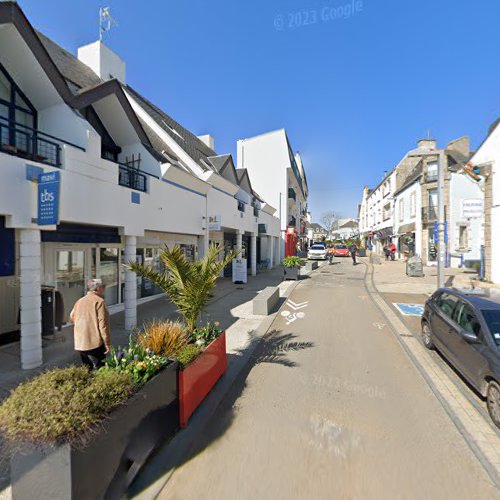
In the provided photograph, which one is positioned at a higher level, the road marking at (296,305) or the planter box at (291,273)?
the planter box at (291,273)

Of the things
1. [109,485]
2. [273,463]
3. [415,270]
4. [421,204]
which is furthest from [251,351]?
[421,204]

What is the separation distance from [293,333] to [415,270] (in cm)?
1363

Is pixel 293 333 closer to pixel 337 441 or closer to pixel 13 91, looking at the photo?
pixel 337 441

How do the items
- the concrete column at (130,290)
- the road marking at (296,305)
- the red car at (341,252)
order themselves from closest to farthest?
the concrete column at (130,290) → the road marking at (296,305) → the red car at (341,252)

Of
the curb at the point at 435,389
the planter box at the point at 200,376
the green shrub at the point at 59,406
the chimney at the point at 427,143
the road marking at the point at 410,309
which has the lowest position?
the curb at the point at 435,389

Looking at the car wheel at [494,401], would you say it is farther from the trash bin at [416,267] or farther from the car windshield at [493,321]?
the trash bin at [416,267]

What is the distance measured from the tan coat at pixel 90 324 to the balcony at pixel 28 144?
3.27 metres

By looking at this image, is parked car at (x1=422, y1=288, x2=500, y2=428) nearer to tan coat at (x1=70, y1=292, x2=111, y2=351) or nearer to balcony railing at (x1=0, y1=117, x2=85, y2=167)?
tan coat at (x1=70, y1=292, x2=111, y2=351)

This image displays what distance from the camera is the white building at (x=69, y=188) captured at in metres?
4.99

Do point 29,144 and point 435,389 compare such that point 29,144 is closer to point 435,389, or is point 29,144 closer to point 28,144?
point 28,144

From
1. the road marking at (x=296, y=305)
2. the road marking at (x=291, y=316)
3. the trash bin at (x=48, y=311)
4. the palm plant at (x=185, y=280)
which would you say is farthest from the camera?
the road marking at (x=296, y=305)

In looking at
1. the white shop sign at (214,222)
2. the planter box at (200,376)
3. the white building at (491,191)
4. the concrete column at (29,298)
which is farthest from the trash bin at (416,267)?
the concrete column at (29,298)

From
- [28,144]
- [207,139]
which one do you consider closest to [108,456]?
[28,144]

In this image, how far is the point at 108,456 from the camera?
233 centimetres
